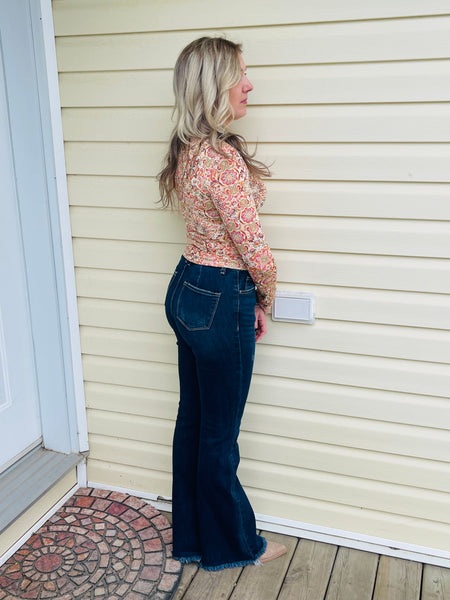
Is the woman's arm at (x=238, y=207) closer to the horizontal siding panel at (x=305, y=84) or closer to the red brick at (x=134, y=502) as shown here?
the horizontal siding panel at (x=305, y=84)

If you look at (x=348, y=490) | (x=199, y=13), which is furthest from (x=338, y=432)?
(x=199, y=13)

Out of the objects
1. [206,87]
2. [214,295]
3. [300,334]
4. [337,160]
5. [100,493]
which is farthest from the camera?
[100,493]

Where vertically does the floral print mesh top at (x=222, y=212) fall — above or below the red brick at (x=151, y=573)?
above

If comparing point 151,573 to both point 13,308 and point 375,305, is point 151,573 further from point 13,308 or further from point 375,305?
point 375,305

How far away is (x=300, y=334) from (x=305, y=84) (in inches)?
36.8

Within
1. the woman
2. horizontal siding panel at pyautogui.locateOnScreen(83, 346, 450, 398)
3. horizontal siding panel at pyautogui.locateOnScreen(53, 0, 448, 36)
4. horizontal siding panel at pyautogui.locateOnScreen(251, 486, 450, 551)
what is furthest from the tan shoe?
horizontal siding panel at pyautogui.locateOnScreen(53, 0, 448, 36)

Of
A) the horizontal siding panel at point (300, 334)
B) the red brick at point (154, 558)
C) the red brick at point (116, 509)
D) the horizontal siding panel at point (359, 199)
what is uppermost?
the horizontal siding panel at point (359, 199)

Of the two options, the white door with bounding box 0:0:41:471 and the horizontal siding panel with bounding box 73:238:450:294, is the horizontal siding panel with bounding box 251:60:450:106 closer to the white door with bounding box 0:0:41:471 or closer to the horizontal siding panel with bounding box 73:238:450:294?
the horizontal siding panel with bounding box 73:238:450:294

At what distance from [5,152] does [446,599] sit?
240 centimetres

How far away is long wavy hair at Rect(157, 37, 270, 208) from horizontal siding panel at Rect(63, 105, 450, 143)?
0.90 ft

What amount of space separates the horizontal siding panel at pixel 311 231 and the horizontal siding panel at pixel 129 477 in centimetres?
110

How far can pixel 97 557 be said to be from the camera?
2346 millimetres

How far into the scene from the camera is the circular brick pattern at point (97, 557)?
2186 mm

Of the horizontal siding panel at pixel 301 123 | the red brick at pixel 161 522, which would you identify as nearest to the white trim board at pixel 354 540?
the red brick at pixel 161 522
